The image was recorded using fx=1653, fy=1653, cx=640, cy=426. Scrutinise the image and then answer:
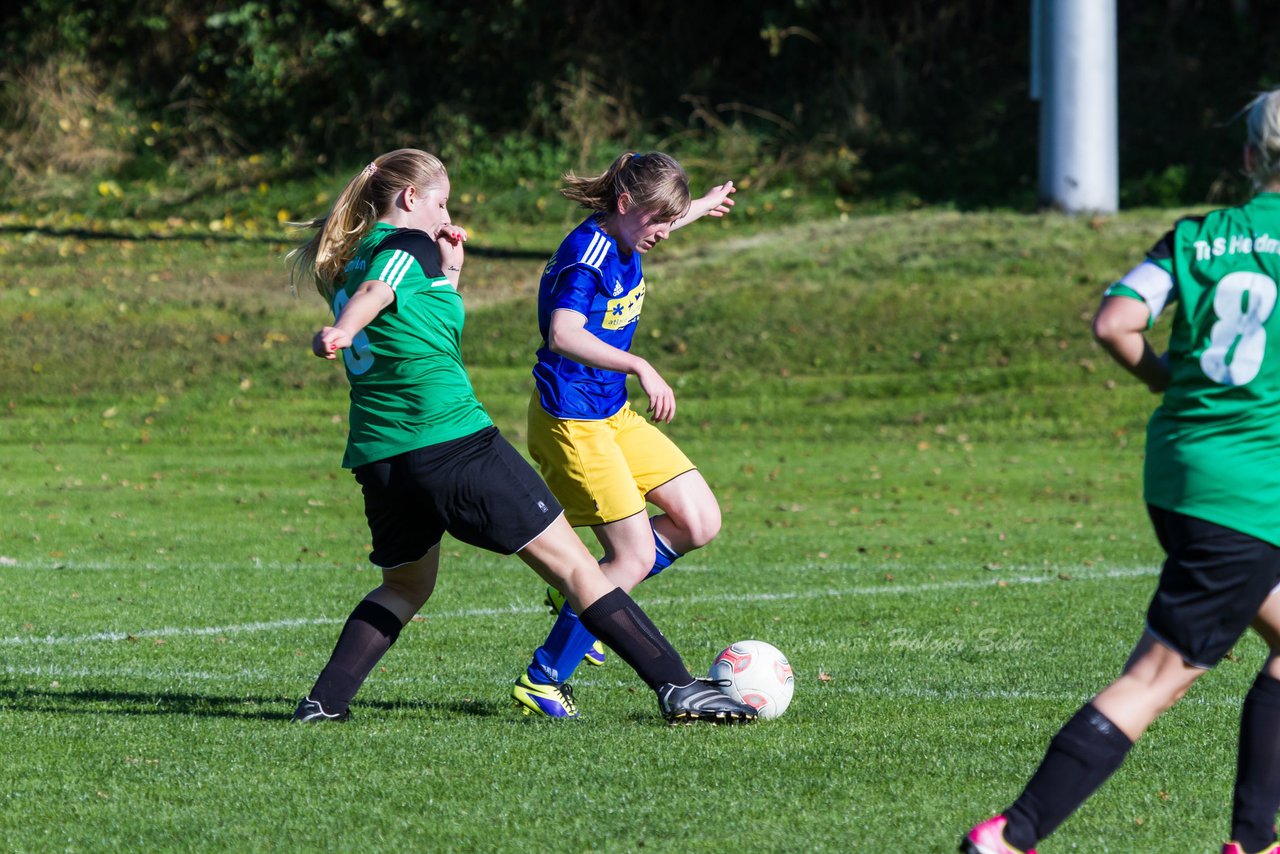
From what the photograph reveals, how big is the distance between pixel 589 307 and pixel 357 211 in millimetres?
873

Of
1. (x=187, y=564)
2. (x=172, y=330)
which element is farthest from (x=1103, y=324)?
(x=172, y=330)

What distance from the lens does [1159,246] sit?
3.57 metres

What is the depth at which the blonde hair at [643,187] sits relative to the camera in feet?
19.1

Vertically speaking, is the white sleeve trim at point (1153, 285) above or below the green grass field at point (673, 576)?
above

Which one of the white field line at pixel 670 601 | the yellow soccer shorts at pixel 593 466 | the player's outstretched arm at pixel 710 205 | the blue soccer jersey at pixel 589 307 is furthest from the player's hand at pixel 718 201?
the white field line at pixel 670 601

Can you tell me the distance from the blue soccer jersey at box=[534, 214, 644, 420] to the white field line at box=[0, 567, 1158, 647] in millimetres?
2538

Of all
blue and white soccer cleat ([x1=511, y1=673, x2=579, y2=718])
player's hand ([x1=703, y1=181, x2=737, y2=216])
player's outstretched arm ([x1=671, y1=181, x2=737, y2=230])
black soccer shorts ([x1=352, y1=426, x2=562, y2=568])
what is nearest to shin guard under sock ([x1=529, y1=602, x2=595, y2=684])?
blue and white soccer cleat ([x1=511, y1=673, x2=579, y2=718])

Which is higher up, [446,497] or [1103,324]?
[1103,324]

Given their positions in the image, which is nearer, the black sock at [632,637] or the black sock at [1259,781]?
the black sock at [1259,781]

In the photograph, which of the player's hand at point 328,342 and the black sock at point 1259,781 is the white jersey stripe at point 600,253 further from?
the black sock at point 1259,781

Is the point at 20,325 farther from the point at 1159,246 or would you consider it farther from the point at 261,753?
the point at 1159,246

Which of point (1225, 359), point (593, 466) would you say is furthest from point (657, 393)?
point (1225, 359)

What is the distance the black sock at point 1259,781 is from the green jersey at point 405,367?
101 inches

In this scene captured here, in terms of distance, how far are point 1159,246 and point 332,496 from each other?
36.1 ft
